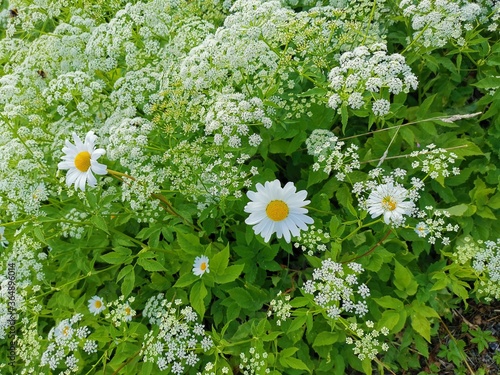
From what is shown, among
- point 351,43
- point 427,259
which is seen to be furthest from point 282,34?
point 427,259

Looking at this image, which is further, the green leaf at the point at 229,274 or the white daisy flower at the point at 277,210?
the green leaf at the point at 229,274

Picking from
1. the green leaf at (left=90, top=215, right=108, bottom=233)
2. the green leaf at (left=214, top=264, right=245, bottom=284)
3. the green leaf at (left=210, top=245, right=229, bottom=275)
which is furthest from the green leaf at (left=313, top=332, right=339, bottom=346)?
the green leaf at (left=90, top=215, right=108, bottom=233)

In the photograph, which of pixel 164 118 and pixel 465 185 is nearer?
pixel 164 118

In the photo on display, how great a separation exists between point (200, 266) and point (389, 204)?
4.90 feet

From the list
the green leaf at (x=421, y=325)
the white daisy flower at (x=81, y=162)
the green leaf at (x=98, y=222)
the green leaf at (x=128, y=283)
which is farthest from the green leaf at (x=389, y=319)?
the white daisy flower at (x=81, y=162)

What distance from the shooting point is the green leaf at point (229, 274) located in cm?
333

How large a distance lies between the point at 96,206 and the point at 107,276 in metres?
0.99

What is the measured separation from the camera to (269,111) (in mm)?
3598

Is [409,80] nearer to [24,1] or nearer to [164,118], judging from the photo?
[164,118]

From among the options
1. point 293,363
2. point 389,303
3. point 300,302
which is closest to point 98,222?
point 300,302

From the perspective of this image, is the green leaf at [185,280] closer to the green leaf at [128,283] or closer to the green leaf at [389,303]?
the green leaf at [128,283]

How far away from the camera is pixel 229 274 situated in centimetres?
337

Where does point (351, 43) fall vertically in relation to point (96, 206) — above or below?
above

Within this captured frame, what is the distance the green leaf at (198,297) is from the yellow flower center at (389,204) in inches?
55.2
